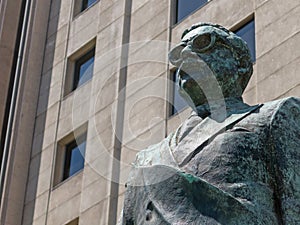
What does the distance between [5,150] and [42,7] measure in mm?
4901

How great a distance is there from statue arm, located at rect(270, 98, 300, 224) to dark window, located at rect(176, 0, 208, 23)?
67.0ft

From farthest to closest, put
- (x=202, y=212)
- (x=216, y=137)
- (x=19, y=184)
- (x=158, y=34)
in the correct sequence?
1. (x=19, y=184)
2. (x=158, y=34)
3. (x=216, y=137)
4. (x=202, y=212)

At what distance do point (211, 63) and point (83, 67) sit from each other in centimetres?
2470

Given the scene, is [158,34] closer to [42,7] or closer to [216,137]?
[42,7]

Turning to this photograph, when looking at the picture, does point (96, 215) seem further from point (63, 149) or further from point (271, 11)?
point (271, 11)

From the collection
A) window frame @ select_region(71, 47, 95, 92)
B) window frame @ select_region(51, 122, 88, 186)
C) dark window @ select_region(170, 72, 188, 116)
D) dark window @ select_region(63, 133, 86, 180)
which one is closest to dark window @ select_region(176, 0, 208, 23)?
dark window @ select_region(170, 72, 188, 116)

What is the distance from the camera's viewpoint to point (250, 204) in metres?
7.21

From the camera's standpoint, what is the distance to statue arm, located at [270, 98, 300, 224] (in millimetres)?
7297

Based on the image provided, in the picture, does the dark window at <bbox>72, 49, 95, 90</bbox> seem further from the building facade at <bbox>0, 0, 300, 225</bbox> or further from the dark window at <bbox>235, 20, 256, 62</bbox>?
the dark window at <bbox>235, 20, 256, 62</bbox>

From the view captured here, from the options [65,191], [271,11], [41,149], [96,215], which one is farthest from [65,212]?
[271,11]

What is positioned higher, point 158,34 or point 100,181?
point 158,34

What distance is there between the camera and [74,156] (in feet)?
101

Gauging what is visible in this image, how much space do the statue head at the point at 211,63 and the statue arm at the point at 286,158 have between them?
1.78 ft

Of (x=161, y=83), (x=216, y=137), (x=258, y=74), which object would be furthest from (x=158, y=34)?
(x=216, y=137)
